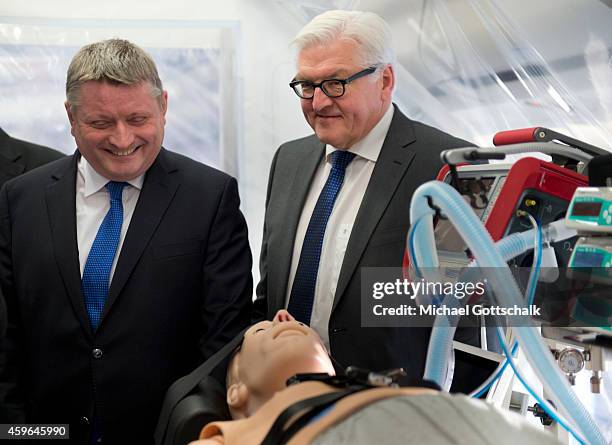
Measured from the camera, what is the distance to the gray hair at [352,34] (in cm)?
207

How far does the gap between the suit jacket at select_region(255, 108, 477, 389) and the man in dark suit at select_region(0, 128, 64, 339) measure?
3.72ft

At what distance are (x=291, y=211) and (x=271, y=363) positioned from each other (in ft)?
2.21

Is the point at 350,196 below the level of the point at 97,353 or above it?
above

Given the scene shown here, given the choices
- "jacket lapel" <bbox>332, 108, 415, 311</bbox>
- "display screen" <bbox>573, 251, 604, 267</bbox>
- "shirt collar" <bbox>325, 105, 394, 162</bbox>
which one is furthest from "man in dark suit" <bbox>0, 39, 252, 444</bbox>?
"display screen" <bbox>573, 251, 604, 267</bbox>

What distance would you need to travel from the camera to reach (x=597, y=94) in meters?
2.75

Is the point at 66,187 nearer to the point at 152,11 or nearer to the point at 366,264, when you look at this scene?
the point at 366,264

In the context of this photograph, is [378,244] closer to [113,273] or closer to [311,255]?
[311,255]

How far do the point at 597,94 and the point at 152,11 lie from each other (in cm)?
200

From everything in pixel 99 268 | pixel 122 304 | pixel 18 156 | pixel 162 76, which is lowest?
pixel 122 304

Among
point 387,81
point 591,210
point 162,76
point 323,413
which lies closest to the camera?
point 323,413

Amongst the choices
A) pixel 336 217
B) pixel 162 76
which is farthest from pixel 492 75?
pixel 162 76

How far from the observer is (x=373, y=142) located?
2166 mm

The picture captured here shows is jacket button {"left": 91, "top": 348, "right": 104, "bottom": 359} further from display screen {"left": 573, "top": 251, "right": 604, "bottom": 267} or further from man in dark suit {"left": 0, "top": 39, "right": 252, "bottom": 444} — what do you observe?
display screen {"left": 573, "top": 251, "right": 604, "bottom": 267}

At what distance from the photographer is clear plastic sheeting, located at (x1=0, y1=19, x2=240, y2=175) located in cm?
338
